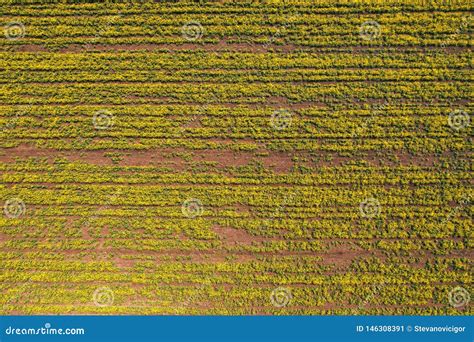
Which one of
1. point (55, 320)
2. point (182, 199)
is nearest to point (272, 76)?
point (182, 199)

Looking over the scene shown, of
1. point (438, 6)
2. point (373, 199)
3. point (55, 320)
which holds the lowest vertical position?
point (55, 320)

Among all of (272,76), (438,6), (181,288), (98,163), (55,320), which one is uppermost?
(438,6)

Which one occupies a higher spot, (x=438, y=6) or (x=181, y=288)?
(x=438, y=6)

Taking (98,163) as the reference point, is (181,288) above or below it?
below

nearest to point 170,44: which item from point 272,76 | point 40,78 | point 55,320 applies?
point 272,76

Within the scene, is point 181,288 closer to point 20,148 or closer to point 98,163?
point 98,163

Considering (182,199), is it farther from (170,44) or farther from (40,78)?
(40,78)
